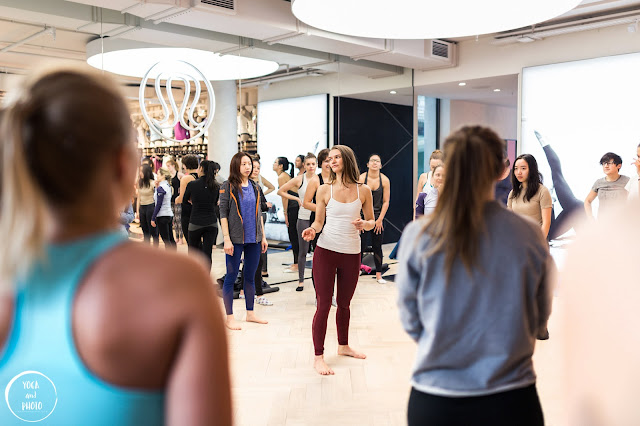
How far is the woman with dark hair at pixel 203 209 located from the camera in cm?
581

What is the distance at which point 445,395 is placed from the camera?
5.16ft

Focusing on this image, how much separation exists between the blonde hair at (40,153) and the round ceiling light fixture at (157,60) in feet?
15.9

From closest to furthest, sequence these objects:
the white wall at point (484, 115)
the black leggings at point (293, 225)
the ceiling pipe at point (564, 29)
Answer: the ceiling pipe at point (564, 29)
the black leggings at point (293, 225)
the white wall at point (484, 115)

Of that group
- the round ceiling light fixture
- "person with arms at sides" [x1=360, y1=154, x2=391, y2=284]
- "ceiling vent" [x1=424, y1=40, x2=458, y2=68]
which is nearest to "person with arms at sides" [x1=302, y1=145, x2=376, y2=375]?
the round ceiling light fixture

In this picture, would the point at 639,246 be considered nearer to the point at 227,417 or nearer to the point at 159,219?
the point at 227,417

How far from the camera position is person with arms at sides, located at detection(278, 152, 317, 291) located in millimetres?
6727

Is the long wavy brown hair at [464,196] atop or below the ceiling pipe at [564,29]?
below

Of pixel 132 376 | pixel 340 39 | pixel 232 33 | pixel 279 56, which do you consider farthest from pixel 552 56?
pixel 132 376

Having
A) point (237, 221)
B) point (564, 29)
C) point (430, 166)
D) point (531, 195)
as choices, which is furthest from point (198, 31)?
point (564, 29)

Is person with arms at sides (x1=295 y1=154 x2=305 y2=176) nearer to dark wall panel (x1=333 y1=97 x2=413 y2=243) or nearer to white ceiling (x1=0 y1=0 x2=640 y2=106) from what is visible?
white ceiling (x1=0 y1=0 x2=640 y2=106)

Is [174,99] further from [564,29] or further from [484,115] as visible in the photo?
[484,115]

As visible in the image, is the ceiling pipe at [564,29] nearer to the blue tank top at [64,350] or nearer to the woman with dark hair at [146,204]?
the woman with dark hair at [146,204]

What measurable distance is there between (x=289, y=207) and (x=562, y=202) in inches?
143

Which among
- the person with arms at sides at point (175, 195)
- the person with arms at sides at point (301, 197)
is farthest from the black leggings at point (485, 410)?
the person with arms at sides at point (175, 195)
